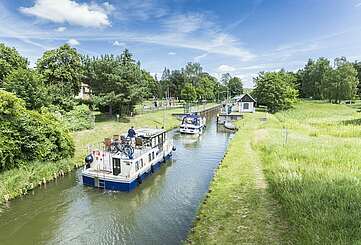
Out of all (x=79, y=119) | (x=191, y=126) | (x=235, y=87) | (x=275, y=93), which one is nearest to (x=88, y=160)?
(x=79, y=119)

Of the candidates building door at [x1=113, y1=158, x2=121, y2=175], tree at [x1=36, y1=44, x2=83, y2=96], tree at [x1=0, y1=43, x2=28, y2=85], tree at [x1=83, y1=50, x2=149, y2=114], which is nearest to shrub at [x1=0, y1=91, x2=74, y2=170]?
building door at [x1=113, y1=158, x2=121, y2=175]

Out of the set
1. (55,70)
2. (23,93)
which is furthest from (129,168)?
(55,70)

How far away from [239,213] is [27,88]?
2488cm

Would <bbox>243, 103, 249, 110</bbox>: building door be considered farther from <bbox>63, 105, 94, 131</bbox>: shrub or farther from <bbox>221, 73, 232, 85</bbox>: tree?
<bbox>221, 73, 232, 85</bbox>: tree

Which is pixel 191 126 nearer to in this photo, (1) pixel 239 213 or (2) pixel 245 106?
(1) pixel 239 213

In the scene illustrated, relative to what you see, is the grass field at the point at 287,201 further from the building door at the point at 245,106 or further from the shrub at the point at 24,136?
the building door at the point at 245,106

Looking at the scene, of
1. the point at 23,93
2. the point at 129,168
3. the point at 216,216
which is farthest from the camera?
the point at 23,93

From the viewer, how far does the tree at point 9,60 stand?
3881cm

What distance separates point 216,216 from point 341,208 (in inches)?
189

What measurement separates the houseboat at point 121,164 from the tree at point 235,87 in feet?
418

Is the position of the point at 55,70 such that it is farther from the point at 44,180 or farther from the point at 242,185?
the point at 242,185

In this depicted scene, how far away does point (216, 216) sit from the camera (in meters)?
12.5

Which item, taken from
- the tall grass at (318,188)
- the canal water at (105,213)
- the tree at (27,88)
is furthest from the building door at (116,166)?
the tree at (27,88)

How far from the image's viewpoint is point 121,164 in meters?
18.2
